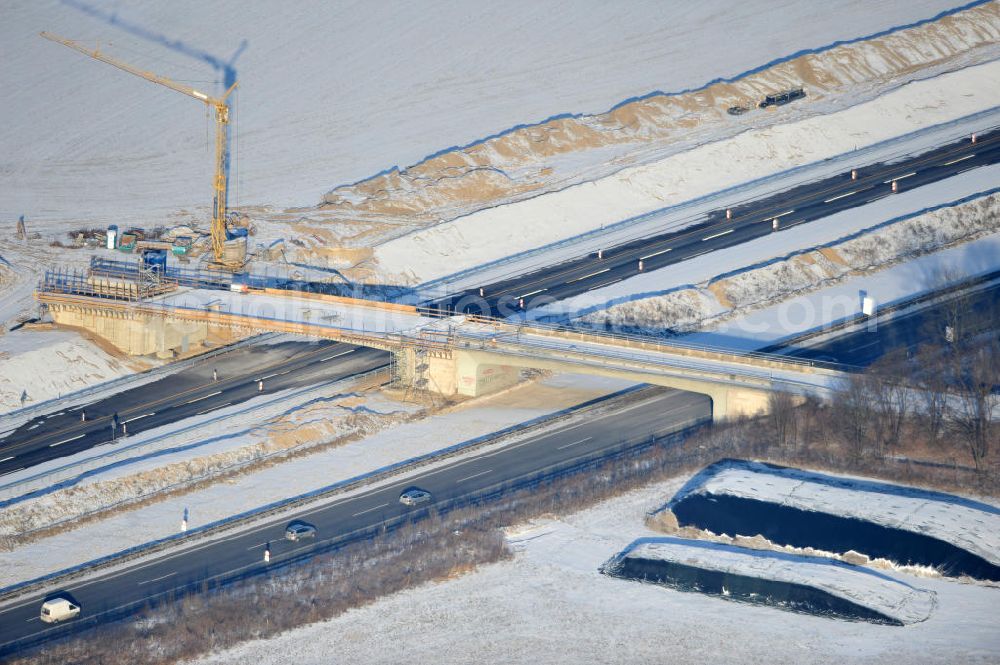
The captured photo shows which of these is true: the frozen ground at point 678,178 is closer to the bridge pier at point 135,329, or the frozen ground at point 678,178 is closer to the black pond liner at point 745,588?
the bridge pier at point 135,329

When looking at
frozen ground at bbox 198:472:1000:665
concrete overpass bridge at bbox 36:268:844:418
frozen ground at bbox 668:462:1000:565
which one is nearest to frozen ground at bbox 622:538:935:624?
frozen ground at bbox 198:472:1000:665

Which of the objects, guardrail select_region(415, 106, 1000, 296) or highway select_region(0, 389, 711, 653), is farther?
guardrail select_region(415, 106, 1000, 296)

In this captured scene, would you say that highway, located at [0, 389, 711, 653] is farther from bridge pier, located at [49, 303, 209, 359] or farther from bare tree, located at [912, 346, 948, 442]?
bridge pier, located at [49, 303, 209, 359]

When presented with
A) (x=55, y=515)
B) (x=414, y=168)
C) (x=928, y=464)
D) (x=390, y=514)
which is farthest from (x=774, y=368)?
(x=414, y=168)

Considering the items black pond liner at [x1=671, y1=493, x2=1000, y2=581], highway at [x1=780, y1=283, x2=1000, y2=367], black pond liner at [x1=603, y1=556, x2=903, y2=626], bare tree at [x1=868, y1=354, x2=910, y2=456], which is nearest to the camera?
black pond liner at [x1=603, y1=556, x2=903, y2=626]

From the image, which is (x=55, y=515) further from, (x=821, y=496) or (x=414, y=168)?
(x=414, y=168)

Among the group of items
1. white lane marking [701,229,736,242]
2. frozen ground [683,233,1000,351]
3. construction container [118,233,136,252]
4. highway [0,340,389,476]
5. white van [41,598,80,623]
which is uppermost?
white lane marking [701,229,736,242]

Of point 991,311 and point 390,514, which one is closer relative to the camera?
point 390,514
